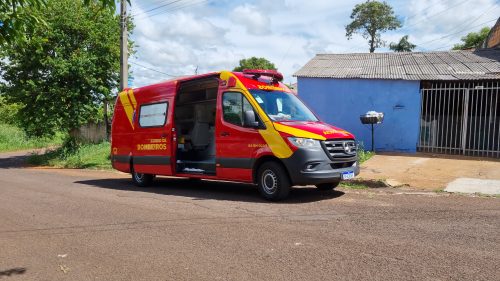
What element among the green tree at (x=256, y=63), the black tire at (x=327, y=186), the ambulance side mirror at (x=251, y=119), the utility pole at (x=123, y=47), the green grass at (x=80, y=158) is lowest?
the green grass at (x=80, y=158)

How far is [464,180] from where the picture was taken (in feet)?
30.8

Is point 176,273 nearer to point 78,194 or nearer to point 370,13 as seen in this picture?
point 78,194

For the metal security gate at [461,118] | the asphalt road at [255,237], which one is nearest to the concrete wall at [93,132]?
the asphalt road at [255,237]

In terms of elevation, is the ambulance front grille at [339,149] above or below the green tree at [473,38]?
below

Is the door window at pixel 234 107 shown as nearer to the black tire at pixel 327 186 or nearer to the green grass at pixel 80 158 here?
the black tire at pixel 327 186

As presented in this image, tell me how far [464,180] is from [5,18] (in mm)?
8852

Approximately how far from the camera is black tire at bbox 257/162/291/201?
766 cm

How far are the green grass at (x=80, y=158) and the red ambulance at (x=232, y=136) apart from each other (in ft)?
21.3

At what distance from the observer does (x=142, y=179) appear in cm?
1119

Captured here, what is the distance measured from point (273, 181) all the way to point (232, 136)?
1.30 metres

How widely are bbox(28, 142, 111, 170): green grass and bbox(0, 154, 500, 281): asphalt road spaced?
922 centimetres

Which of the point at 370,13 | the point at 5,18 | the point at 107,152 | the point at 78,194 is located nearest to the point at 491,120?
the point at 78,194

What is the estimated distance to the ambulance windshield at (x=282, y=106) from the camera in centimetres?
824

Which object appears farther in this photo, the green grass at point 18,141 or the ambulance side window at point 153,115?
the green grass at point 18,141
